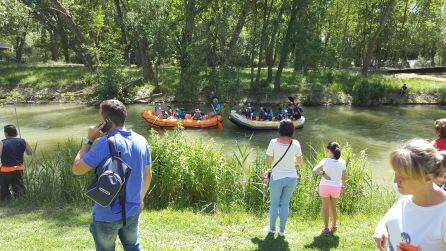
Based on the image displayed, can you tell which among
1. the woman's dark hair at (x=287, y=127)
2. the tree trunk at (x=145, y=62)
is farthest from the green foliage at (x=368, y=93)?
the woman's dark hair at (x=287, y=127)

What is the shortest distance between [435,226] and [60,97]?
27.4 meters

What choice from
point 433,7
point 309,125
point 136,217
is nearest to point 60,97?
point 309,125

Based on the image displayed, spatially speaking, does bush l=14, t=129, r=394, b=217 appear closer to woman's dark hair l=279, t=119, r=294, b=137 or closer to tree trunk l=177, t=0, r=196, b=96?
woman's dark hair l=279, t=119, r=294, b=137

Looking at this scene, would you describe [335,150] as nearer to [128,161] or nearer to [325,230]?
[325,230]

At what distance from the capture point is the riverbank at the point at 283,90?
25.4 meters

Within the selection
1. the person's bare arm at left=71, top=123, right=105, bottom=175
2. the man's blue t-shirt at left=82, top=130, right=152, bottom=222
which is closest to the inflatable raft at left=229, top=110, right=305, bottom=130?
the man's blue t-shirt at left=82, top=130, right=152, bottom=222

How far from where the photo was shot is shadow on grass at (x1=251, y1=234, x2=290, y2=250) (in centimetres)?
457

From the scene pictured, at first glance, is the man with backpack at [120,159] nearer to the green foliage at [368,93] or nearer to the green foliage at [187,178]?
the green foliage at [187,178]

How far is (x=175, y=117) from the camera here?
1814 cm

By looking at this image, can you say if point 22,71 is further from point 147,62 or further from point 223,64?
point 223,64

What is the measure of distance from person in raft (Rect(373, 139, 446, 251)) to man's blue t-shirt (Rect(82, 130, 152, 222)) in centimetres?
184

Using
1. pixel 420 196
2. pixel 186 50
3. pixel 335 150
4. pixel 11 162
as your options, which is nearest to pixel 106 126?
pixel 420 196

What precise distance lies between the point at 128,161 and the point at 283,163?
2.18m

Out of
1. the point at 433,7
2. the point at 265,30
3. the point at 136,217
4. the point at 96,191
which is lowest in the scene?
the point at 136,217
